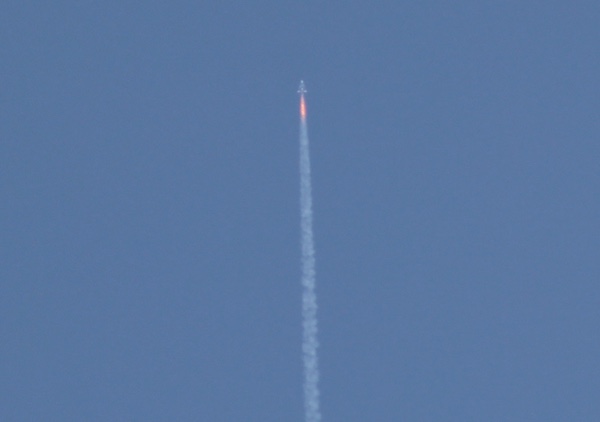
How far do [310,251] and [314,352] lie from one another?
4841mm

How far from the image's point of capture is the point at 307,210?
1973 cm

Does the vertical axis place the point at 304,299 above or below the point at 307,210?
below

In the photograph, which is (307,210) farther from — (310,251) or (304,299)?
(304,299)

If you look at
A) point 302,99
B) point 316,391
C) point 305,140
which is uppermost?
point 302,99

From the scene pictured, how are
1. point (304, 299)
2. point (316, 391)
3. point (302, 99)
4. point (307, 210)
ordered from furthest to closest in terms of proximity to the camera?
point (302, 99)
point (307, 210)
point (304, 299)
point (316, 391)

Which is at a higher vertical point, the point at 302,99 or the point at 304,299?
the point at 302,99

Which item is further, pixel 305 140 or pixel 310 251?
pixel 305 140

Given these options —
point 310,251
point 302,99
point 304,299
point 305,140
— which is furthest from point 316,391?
point 302,99

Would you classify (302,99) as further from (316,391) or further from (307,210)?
(316,391)

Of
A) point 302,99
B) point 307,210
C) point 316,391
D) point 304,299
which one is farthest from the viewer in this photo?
point 302,99

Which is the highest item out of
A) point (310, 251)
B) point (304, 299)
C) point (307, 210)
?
point (307, 210)

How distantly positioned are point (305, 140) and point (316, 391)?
1291 cm

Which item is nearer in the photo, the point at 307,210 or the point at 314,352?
the point at 314,352

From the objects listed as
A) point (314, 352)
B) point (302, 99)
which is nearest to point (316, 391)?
point (314, 352)
